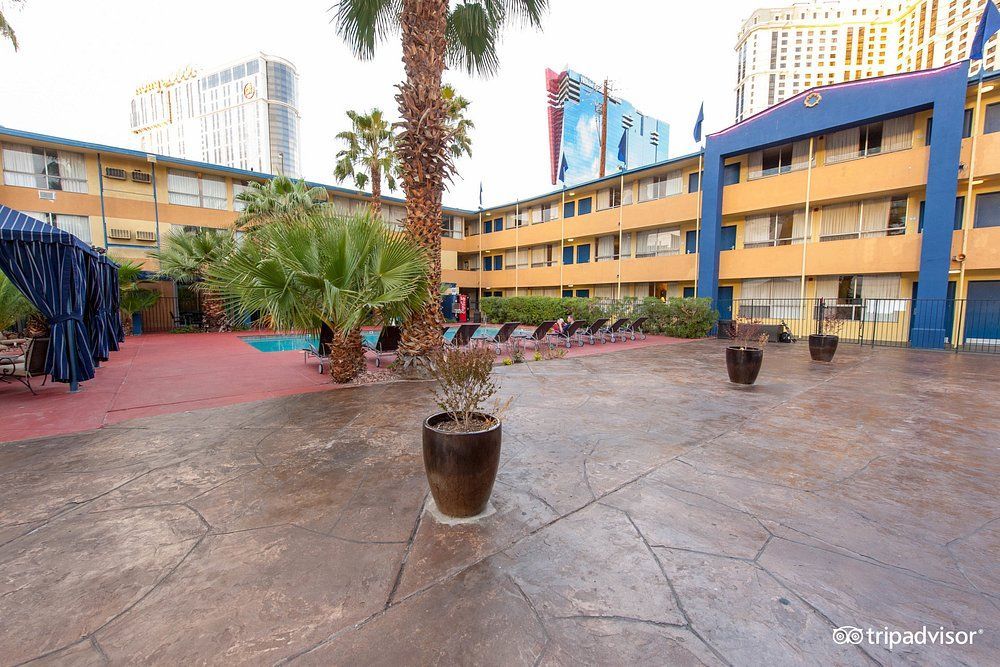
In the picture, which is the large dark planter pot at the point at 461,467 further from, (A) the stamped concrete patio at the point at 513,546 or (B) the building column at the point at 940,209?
(B) the building column at the point at 940,209

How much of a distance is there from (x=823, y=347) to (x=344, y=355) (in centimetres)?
1144

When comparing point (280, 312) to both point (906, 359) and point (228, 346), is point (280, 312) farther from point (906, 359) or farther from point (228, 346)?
point (906, 359)

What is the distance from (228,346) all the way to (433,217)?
9.99m

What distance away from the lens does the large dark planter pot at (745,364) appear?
7453 millimetres

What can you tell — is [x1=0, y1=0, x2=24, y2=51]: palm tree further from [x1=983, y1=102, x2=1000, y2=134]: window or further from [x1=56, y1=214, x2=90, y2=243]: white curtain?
[x1=983, y1=102, x2=1000, y2=134]: window

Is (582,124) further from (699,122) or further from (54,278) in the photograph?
(54,278)

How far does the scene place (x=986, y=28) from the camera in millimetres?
12609

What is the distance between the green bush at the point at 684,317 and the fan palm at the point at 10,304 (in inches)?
787

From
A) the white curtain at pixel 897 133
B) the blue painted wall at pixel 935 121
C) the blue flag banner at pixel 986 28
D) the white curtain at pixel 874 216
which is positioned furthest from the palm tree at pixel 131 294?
the blue flag banner at pixel 986 28

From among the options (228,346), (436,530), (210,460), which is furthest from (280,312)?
(228,346)

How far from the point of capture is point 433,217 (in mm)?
8336

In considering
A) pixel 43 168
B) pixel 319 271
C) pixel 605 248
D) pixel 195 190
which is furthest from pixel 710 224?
pixel 43 168

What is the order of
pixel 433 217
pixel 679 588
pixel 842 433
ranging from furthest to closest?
pixel 433 217 → pixel 842 433 → pixel 679 588

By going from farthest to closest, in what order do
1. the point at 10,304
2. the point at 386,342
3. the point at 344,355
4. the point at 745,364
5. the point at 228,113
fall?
1. the point at 228,113
2. the point at 10,304
3. the point at 386,342
4. the point at 344,355
5. the point at 745,364
